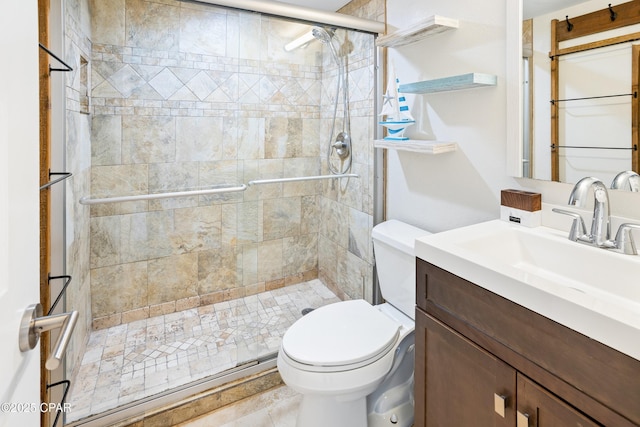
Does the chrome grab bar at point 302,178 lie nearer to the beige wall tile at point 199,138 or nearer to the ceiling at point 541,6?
the beige wall tile at point 199,138

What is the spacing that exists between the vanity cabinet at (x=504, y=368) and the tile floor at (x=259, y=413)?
0.75 meters

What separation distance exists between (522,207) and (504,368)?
655 mm

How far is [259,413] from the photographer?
1.73 meters

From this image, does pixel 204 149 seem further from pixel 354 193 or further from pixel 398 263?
pixel 398 263

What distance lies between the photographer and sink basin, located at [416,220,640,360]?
0.69 meters

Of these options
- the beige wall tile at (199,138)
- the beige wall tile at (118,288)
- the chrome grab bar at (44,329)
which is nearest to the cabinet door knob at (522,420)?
the chrome grab bar at (44,329)

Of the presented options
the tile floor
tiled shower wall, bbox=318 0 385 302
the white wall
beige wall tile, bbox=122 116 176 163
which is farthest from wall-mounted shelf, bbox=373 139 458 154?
beige wall tile, bbox=122 116 176 163

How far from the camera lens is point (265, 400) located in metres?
1.82

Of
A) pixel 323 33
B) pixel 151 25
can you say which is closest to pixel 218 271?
pixel 151 25

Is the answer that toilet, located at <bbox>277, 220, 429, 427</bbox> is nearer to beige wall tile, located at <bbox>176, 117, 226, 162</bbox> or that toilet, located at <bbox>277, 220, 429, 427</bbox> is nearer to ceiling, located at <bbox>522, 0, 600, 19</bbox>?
ceiling, located at <bbox>522, 0, 600, 19</bbox>

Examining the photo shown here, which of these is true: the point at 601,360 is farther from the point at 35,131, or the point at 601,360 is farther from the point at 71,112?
the point at 71,112

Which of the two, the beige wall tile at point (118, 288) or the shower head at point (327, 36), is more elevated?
the shower head at point (327, 36)

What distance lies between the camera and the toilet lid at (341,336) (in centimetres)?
134

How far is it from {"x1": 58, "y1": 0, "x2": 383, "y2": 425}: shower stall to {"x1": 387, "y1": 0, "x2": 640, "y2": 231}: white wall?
38cm
